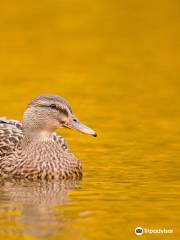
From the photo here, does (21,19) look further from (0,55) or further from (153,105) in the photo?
(153,105)

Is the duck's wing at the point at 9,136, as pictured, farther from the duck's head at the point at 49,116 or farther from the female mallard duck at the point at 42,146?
the duck's head at the point at 49,116

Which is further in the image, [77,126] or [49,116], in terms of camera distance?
[49,116]

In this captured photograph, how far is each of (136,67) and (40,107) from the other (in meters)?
8.92

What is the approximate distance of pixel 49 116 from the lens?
46.2ft

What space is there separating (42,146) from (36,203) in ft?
6.30

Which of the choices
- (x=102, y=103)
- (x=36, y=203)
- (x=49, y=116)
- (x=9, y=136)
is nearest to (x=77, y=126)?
(x=49, y=116)

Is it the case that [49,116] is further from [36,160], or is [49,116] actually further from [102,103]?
[102,103]

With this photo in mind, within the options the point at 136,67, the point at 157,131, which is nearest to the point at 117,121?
the point at 157,131

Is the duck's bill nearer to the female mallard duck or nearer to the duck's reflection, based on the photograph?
the female mallard duck

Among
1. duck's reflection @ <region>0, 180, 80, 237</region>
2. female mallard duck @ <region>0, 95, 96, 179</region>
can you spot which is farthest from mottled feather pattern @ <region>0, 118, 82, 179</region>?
duck's reflection @ <region>0, 180, 80, 237</region>

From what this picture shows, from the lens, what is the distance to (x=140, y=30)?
2872 centimetres

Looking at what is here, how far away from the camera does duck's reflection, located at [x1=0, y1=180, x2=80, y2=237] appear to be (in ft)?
36.1

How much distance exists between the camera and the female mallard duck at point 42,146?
1388 centimetres

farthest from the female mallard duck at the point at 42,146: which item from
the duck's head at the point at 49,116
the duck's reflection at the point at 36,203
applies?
the duck's reflection at the point at 36,203
